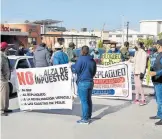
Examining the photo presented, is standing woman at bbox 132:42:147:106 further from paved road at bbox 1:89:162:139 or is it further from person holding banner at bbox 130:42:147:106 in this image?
paved road at bbox 1:89:162:139

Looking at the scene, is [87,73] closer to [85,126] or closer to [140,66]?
[85,126]

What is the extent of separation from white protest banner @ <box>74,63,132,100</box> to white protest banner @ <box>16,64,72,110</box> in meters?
2.55

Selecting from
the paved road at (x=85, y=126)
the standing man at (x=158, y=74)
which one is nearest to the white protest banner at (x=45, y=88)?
the paved road at (x=85, y=126)

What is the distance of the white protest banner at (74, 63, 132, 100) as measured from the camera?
9.88 meters

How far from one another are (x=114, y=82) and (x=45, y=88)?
105 inches

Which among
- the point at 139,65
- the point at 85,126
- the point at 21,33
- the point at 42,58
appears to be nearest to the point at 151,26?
the point at 21,33

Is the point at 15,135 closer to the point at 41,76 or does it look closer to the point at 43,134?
the point at 43,134

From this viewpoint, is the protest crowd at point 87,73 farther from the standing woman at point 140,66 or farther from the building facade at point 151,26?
the building facade at point 151,26

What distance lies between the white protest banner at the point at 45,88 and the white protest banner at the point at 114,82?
2.55 meters

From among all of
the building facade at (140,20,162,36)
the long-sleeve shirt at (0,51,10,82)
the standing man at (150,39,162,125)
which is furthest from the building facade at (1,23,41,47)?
the building facade at (140,20,162,36)

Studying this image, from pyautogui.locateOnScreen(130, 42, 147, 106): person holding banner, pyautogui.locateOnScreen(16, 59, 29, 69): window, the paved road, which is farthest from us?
pyautogui.locateOnScreen(16, 59, 29, 69): window

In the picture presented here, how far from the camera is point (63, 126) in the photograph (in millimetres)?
7121

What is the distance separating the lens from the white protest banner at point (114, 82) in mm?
9883

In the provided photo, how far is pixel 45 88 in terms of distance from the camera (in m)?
8.14
